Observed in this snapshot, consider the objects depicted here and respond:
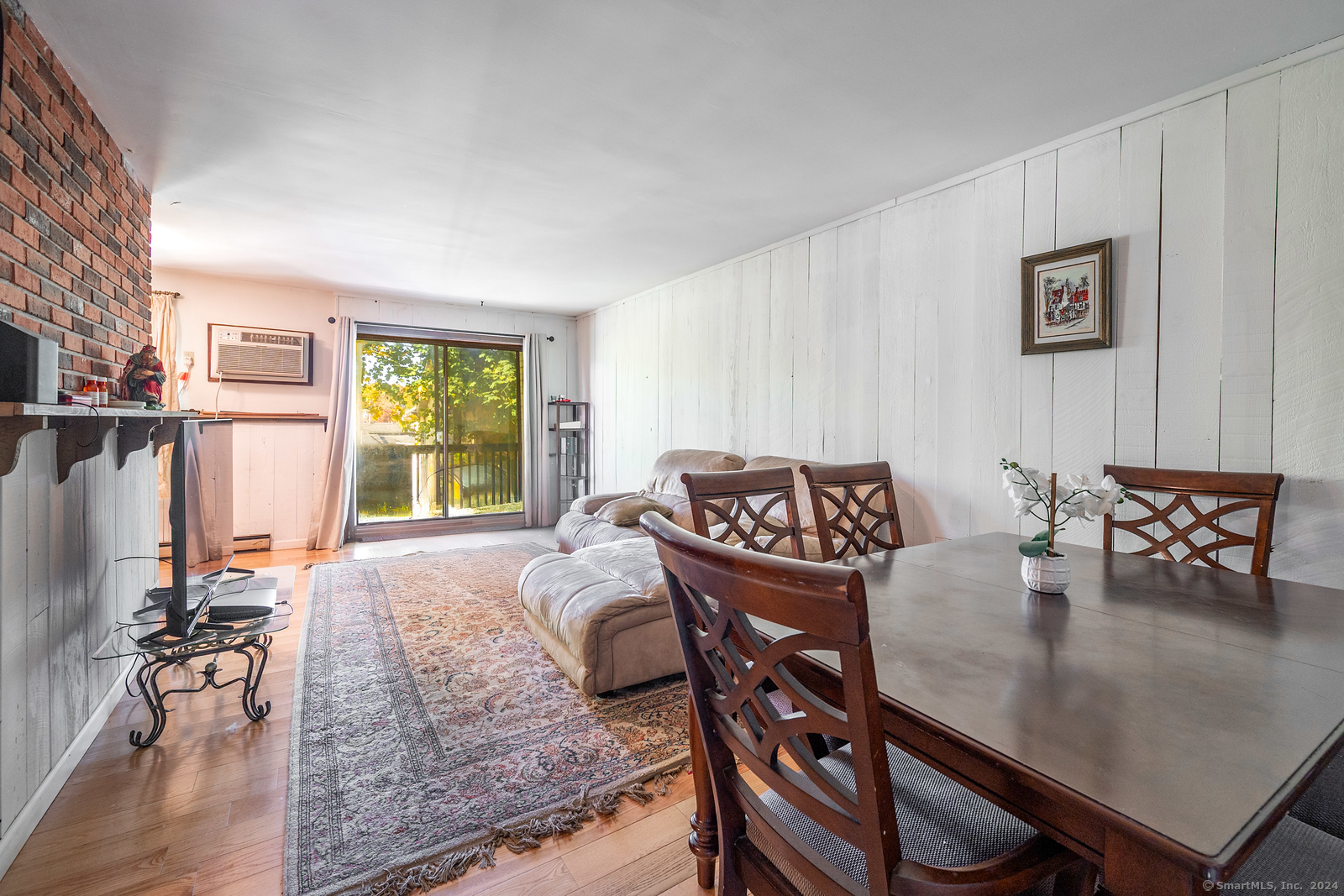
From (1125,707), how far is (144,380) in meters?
3.27

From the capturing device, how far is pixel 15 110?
5.69ft

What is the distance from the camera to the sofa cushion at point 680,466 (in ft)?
14.1

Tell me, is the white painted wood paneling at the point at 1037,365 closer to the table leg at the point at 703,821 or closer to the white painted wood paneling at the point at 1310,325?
the white painted wood paneling at the point at 1310,325

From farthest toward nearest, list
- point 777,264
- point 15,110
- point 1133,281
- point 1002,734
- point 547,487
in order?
point 547,487 → point 777,264 → point 1133,281 → point 15,110 → point 1002,734

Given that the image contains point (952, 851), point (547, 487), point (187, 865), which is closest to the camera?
point (952, 851)

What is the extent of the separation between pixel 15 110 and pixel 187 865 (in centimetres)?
224

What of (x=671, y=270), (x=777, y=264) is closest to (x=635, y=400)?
(x=671, y=270)

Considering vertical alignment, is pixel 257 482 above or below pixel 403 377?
below

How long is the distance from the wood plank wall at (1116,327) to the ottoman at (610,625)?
1.56 m

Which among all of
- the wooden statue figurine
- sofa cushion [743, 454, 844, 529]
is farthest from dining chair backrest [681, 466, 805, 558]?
the wooden statue figurine

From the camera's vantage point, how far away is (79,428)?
6.61 ft

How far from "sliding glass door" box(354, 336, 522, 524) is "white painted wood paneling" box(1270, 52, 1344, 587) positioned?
6213 mm

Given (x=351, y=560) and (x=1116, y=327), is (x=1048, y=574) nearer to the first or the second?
(x=1116, y=327)

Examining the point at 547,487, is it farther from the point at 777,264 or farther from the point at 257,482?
the point at 777,264
